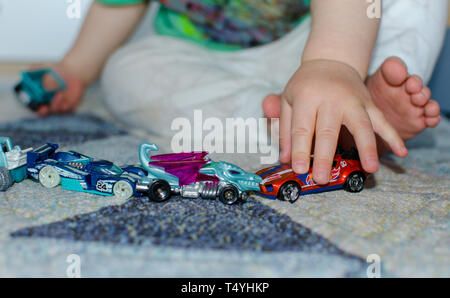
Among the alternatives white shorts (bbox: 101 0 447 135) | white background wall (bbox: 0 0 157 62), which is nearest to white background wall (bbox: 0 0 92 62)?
white background wall (bbox: 0 0 157 62)

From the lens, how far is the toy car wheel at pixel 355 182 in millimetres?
466

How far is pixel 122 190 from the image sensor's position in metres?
0.42

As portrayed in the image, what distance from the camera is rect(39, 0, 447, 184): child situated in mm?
462

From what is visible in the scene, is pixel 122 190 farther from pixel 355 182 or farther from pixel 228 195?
pixel 355 182

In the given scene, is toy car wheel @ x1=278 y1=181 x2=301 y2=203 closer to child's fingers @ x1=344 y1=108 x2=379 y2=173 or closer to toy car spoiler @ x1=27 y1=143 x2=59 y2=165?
child's fingers @ x1=344 y1=108 x2=379 y2=173

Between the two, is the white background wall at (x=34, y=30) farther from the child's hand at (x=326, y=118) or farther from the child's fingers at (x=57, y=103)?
the child's hand at (x=326, y=118)

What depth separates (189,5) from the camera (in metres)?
0.92

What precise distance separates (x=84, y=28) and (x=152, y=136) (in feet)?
1.42

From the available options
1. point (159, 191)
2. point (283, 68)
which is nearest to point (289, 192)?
point (159, 191)

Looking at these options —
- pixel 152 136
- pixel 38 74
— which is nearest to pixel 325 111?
pixel 152 136

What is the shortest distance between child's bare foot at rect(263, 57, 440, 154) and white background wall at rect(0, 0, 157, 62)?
33.8 inches
